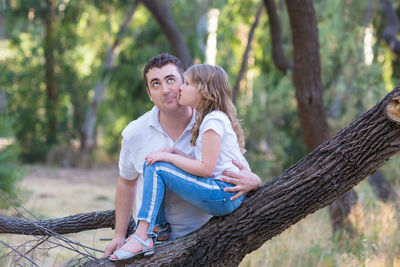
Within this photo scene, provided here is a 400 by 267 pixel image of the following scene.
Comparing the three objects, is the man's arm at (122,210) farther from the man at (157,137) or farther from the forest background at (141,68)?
the forest background at (141,68)

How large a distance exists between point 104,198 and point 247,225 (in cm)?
738

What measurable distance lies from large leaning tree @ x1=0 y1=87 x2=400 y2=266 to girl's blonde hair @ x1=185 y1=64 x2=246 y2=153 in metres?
0.46

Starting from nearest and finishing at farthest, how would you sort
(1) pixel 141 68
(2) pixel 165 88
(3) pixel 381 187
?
1. (2) pixel 165 88
2. (3) pixel 381 187
3. (1) pixel 141 68

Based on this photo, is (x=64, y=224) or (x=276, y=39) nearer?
(x=64, y=224)

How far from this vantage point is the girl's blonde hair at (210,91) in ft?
8.76

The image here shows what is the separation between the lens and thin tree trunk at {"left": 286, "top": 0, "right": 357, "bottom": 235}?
4.59 meters

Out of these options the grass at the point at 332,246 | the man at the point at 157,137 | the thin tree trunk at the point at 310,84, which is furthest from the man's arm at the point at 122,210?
the thin tree trunk at the point at 310,84

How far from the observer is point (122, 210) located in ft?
9.52

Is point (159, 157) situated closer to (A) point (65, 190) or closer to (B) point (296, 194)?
(B) point (296, 194)

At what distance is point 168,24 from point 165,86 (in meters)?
4.17

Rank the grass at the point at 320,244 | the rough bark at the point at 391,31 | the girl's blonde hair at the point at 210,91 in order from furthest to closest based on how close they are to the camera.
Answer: the rough bark at the point at 391,31
the grass at the point at 320,244
the girl's blonde hair at the point at 210,91

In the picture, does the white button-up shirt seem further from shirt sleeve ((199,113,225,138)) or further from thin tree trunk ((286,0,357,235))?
thin tree trunk ((286,0,357,235))

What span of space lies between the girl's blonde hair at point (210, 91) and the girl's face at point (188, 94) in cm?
2

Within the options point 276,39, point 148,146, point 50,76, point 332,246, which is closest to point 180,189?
point 148,146
